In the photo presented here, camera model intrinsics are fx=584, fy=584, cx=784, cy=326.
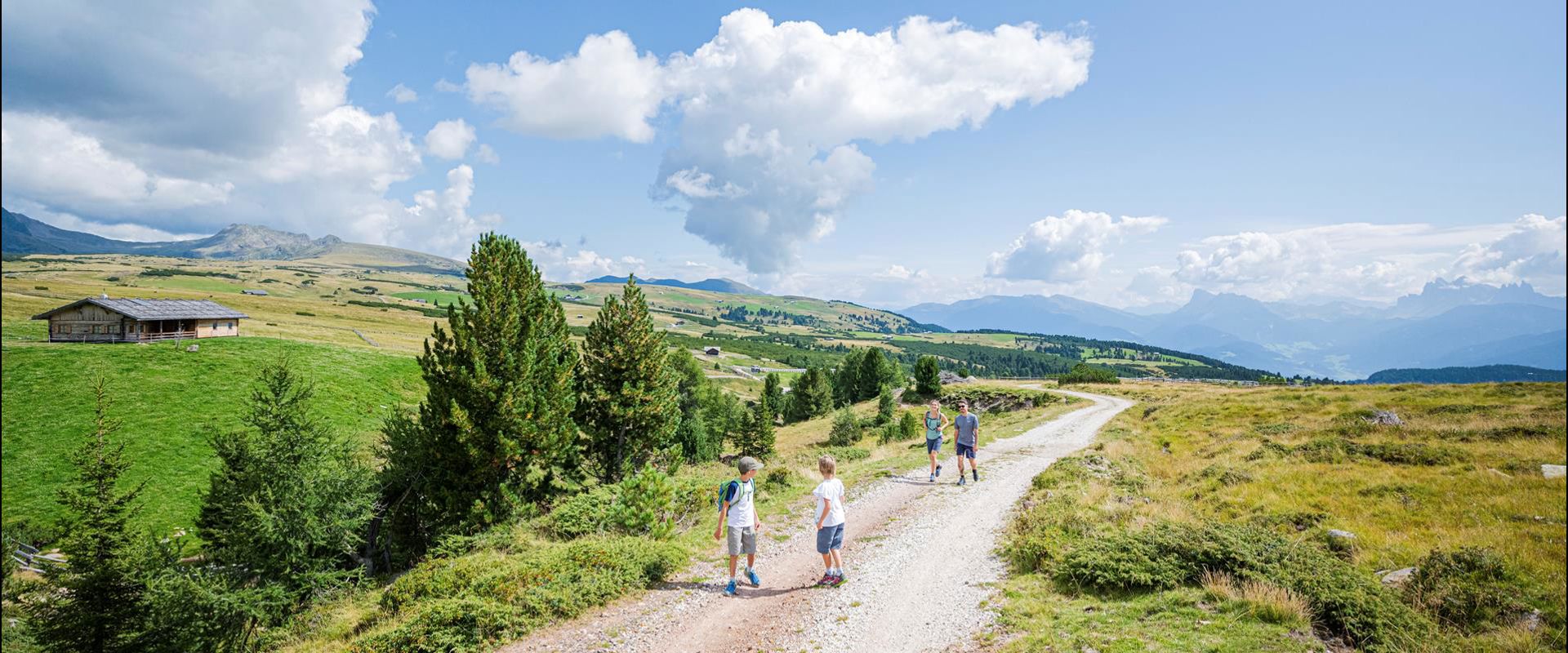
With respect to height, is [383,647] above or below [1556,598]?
below

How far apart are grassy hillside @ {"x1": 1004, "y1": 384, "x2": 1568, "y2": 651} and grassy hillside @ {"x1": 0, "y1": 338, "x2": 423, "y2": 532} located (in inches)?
1426

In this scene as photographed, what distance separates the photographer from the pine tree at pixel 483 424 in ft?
76.8

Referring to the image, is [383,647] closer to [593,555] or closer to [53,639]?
[593,555]

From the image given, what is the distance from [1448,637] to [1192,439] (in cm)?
2108

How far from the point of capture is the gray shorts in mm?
13273

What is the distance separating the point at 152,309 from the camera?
52.2 metres

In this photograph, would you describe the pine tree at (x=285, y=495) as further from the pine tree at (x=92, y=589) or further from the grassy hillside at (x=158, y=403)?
the grassy hillside at (x=158, y=403)

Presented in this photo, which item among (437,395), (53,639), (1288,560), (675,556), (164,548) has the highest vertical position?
(437,395)

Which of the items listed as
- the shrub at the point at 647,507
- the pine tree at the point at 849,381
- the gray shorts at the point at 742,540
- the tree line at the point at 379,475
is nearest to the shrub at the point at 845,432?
the tree line at the point at 379,475

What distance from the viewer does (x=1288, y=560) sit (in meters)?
12.4

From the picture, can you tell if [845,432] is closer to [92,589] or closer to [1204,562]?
[1204,562]

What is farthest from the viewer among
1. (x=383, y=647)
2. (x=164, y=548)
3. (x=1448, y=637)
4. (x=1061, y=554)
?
(x=164, y=548)

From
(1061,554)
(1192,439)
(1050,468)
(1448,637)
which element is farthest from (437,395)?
(1192,439)

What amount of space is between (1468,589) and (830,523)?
12.0 m
